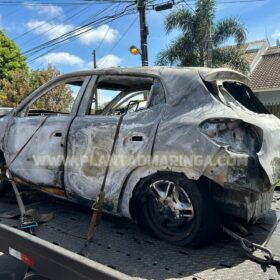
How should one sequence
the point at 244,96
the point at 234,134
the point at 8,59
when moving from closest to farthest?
the point at 234,134
the point at 244,96
the point at 8,59

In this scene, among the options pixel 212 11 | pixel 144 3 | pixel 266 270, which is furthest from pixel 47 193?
pixel 212 11

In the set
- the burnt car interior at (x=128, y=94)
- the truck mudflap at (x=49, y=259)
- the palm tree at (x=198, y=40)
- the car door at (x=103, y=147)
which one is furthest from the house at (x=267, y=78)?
the truck mudflap at (x=49, y=259)

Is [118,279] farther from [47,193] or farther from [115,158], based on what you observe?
[47,193]

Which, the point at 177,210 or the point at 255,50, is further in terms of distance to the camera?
the point at 255,50

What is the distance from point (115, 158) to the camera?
3.25m

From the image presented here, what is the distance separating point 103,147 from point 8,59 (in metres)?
36.9

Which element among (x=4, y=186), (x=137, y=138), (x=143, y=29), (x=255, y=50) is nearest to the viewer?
(x=137, y=138)

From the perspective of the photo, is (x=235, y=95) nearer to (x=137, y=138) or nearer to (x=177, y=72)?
(x=177, y=72)

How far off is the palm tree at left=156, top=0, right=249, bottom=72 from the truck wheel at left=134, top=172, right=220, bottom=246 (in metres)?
15.3

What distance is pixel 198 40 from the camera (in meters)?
17.6

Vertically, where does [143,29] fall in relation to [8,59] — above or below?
below

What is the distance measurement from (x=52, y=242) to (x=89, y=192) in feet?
2.09

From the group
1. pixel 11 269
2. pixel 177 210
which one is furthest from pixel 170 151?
pixel 11 269

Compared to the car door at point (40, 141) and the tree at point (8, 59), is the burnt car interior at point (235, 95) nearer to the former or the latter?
the car door at point (40, 141)
